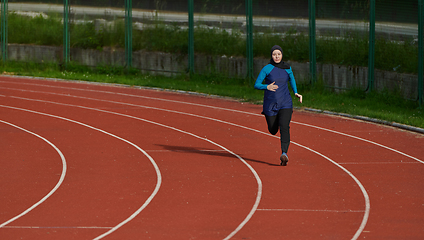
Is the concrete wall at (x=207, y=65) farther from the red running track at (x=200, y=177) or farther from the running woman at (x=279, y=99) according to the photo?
the running woman at (x=279, y=99)

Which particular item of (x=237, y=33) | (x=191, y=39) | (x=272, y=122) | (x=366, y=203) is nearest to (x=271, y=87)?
(x=272, y=122)

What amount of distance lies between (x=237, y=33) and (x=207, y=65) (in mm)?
1740

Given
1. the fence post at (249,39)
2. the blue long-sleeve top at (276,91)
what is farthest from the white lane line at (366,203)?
the fence post at (249,39)

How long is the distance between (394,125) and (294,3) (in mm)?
7798

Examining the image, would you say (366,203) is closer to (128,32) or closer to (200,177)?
(200,177)

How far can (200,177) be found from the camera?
10336 mm

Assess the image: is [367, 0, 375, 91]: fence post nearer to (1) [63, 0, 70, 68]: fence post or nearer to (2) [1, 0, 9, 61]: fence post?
(1) [63, 0, 70, 68]: fence post

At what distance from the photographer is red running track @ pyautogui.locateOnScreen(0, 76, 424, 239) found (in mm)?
7730

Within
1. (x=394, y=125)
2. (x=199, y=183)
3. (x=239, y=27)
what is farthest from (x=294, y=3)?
(x=199, y=183)

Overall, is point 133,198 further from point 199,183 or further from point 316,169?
point 316,169

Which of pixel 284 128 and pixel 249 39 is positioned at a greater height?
pixel 249 39

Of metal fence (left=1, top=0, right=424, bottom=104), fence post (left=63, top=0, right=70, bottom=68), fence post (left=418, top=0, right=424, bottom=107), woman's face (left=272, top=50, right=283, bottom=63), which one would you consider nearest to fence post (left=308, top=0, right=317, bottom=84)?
metal fence (left=1, top=0, right=424, bottom=104)

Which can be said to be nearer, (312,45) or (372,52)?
(372,52)

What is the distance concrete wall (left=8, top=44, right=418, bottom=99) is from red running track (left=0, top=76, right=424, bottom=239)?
10.0 feet
